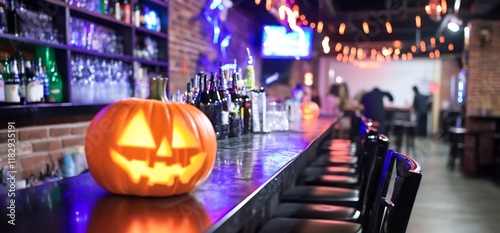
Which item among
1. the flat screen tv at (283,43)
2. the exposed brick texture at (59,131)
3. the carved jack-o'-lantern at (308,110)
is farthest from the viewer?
the flat screen tv at (283,43)

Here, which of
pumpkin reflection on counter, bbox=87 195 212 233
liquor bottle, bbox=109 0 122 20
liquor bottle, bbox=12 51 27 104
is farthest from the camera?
liquor bottle, bbox=109 0 122 20

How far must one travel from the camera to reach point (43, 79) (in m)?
2.23

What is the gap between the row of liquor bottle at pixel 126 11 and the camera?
263 cm

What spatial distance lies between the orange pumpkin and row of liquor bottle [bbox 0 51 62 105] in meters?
1.28

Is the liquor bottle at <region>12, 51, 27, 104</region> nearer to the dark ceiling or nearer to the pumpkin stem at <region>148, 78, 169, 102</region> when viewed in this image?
the pumpkin stem at <region>148, 78, 169, 102</region>

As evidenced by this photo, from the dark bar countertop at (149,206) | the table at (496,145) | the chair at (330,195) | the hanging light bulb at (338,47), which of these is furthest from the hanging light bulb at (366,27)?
the dark bar countertop at (149,206)

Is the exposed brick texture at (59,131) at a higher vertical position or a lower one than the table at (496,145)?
higher

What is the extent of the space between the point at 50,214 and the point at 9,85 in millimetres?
1483

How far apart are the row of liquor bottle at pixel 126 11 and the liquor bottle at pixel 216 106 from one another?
116cm

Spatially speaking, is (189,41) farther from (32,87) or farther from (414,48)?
(414,48)

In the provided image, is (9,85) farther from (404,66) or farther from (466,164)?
(404,66)

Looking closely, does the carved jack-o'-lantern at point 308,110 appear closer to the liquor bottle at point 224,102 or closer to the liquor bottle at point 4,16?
the liquor bottle at point 224,102

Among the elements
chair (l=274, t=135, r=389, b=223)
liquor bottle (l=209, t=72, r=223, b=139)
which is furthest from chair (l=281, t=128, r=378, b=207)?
liquor bottle (l=209, t=72, r=223, b=139)

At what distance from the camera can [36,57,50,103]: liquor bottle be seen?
7.27 ft
